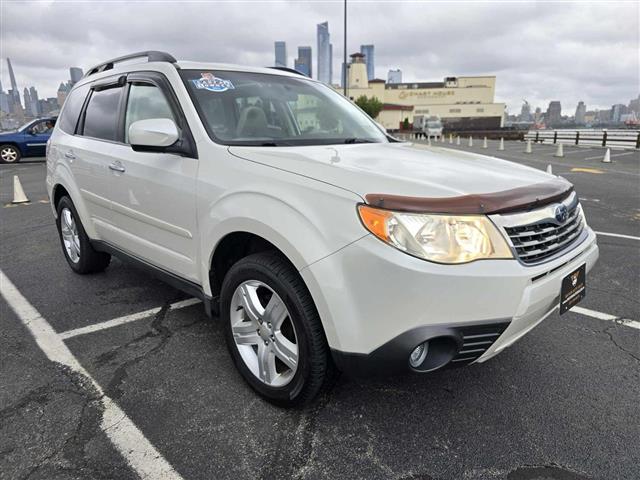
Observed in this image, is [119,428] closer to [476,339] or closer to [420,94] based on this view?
[476,339]

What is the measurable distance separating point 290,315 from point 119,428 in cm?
102

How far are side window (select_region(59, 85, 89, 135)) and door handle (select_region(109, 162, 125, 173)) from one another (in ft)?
3.76

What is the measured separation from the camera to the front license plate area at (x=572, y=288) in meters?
2.14

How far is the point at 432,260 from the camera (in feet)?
5.80

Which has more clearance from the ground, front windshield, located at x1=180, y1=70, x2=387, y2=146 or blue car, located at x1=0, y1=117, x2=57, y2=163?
front windshield, located at x1=180, y1=70, x2=387, y2=146

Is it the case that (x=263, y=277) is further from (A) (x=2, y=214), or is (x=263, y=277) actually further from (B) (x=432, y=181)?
(A) (x=2, y=214)

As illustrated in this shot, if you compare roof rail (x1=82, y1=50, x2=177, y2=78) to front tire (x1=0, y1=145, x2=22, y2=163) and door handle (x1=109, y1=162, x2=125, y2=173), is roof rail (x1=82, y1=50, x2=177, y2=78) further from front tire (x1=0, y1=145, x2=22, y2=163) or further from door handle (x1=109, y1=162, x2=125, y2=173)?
front tire (x1=0, y1=145, x2=22, y2=163)

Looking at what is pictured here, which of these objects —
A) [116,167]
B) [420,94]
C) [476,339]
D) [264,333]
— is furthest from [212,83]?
[420,94]

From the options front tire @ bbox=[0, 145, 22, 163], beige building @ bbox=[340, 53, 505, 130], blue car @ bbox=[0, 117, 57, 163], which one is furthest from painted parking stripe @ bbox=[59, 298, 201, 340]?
beige building @ bbox=[340, 53, 505, 130]

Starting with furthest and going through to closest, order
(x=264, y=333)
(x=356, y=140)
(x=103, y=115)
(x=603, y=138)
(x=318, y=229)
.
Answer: (x=603, y=138) < (x=103, y=115) < (x=356, y=140) < (x=264, y=333) < (x=318, y=229)

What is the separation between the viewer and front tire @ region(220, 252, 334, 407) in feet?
6.70

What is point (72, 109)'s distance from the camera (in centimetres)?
429

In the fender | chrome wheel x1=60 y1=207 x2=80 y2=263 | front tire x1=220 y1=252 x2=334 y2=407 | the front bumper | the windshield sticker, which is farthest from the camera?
chrome wheel x1=60 y1=207 x2=80 y2=263

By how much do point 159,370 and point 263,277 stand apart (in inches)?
42.7
